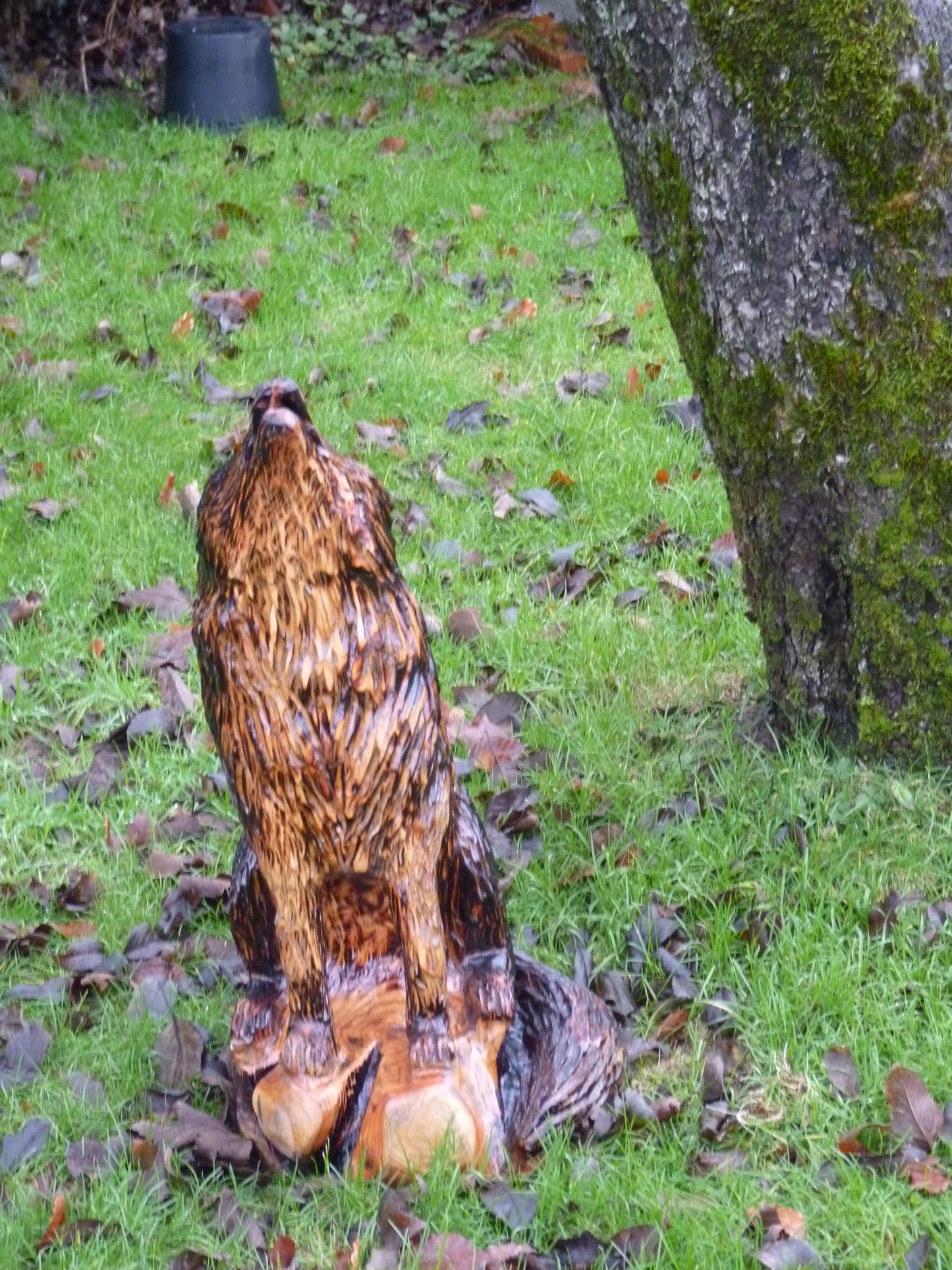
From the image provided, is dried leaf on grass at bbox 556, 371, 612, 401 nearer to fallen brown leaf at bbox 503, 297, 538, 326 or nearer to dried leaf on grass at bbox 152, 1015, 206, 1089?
fallen brown leaf at bbox 503, 297, 538, 326

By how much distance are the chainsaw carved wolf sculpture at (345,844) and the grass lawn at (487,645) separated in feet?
0.68

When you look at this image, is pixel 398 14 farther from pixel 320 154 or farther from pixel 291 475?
pixel 291 475

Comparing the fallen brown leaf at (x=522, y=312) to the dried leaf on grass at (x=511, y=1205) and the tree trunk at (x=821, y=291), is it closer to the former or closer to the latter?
the tree trunk at (x=821, y=291)

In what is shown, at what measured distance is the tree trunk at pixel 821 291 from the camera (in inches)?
136

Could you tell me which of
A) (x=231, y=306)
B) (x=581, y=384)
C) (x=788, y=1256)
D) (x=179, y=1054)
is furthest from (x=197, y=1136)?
(x=231, y=306)

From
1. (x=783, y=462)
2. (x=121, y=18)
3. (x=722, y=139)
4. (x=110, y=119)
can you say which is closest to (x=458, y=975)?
(x=783, y=462)

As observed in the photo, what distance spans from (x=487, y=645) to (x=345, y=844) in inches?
94.5

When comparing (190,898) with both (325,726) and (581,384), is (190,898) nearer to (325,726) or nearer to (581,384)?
(325,726)

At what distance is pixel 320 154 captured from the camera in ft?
31.6

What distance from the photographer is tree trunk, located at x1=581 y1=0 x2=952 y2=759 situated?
3451 mm

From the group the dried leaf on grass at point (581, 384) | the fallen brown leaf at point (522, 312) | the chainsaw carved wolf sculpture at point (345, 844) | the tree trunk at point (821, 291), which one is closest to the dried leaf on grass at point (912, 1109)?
the chainsaw carved wolf sculpture at point (345, 844)

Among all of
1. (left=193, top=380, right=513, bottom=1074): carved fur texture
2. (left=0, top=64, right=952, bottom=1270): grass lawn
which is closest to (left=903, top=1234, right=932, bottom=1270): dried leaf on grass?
(left=0, top=64, right=952, bottom=1270): grass lawn

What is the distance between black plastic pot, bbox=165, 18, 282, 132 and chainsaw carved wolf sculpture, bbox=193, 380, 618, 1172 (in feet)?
26.5

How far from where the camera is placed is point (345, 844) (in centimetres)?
276
